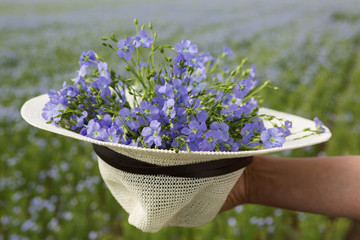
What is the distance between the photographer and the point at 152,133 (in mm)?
698

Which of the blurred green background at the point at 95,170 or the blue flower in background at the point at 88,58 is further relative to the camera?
the blurred green background at the point at 95,170

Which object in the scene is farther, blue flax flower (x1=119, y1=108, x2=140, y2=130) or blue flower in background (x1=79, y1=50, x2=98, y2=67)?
blue flower in background (x1=79, y1=50, x2=98, y2=67)

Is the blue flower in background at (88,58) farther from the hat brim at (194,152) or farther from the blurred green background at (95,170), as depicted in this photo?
the blurred green background at (95,170)

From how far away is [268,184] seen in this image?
1.13 metres

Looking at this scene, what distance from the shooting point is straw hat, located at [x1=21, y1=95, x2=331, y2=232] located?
737 millimetres

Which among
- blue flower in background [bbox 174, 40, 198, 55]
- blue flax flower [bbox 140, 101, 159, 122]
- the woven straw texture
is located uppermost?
blue flower in background [bbox 174, 40, 198, 55]

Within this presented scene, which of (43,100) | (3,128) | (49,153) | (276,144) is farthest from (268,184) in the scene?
(3,128)

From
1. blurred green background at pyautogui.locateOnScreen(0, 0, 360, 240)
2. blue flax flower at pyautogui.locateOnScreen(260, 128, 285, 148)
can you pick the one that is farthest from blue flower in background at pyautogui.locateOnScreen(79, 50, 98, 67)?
blurred green background at pyautogui.locateOnScreen(0, 0, 360, 240)

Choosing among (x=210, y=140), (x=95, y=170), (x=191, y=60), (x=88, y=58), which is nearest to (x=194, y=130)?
(x=210, y=140)

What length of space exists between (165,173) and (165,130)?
3.9 inches

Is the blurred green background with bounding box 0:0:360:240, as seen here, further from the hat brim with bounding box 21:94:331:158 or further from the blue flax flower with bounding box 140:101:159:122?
the blue flax flower with bounding box 140:101:159:122

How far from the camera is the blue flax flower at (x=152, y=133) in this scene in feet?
2.23

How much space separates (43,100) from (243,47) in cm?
639

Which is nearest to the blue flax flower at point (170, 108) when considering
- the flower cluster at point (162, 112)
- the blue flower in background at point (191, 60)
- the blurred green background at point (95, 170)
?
the flower cluster at point (162, 112)
